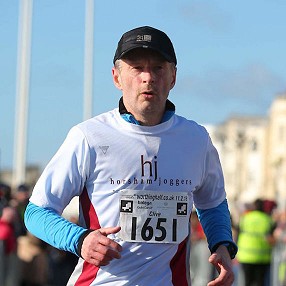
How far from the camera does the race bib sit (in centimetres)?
581

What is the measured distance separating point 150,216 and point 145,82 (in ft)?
1.99

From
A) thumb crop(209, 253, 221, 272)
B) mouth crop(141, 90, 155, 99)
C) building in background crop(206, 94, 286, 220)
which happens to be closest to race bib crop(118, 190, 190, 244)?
thumb crop(209, 253, 221, 272)

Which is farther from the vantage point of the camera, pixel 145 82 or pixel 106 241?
pixel 145 82

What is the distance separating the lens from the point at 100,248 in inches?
214

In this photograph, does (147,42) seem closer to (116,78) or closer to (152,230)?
(116,78)

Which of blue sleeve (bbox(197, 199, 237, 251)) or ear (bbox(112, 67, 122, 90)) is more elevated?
ear (bbox(112, 67, 122, 90))

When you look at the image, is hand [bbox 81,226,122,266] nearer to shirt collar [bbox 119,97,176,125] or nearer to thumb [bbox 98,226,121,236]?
thumb [bbox 98,226,121,236]

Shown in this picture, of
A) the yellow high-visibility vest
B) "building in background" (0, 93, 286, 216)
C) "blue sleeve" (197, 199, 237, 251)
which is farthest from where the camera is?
"building in background" (0, 93, 286, 216)

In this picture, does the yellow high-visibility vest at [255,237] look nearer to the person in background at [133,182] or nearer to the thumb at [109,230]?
the person in background at [133,182]

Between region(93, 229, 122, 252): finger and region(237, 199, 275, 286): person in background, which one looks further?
region(237, 199, 275, 286): person in background

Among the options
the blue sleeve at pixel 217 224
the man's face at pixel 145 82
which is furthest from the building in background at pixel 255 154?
the man's face at pixel 145 82

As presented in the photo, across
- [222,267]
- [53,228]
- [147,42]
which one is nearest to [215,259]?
[222,267]

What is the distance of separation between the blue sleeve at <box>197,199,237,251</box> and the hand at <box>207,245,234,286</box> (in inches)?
5.1

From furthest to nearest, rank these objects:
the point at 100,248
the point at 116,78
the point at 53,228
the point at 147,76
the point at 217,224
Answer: the point at 217,224, the point at 116,78, the point at 147,76, the point at 53,228, the point at 100,248
